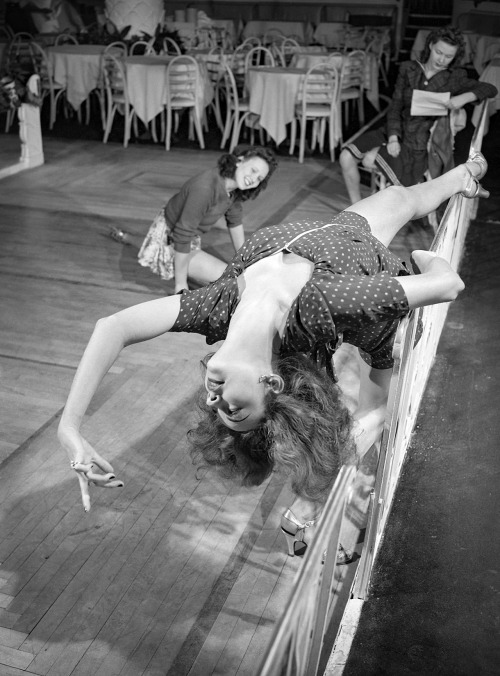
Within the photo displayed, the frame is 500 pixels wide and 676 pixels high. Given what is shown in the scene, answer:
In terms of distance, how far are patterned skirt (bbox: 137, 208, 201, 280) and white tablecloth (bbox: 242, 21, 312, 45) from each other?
786cm

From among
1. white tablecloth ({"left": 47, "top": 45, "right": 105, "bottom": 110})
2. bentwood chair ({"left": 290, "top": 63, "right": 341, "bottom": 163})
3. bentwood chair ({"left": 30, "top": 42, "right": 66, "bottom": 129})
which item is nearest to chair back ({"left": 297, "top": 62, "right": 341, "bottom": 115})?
bentwood chair ({"left": 290, "top": 63, "right": 341, "bottom": 163})

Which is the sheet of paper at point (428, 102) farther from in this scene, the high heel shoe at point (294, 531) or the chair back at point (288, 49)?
the chair back at point (288, 49)

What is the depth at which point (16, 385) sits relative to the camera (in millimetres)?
3135

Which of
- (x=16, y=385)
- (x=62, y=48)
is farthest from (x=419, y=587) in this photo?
(x=62, y=48)

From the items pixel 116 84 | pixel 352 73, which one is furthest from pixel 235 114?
pixel 352 73

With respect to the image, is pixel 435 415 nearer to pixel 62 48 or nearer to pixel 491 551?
pixel 491 551

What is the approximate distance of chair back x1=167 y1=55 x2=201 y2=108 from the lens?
687 centimetres

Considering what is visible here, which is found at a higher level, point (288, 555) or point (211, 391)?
point (211, 391)

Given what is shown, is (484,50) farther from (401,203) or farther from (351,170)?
(401,203)

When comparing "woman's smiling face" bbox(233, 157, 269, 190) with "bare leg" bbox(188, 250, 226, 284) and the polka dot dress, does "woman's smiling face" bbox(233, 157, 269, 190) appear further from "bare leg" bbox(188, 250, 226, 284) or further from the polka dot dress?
the polka dot dress

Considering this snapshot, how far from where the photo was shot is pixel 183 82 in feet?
22.8

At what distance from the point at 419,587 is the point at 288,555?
380 millimetres

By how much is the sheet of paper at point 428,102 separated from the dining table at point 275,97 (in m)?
2.37

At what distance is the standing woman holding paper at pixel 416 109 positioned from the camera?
4.46 meters
